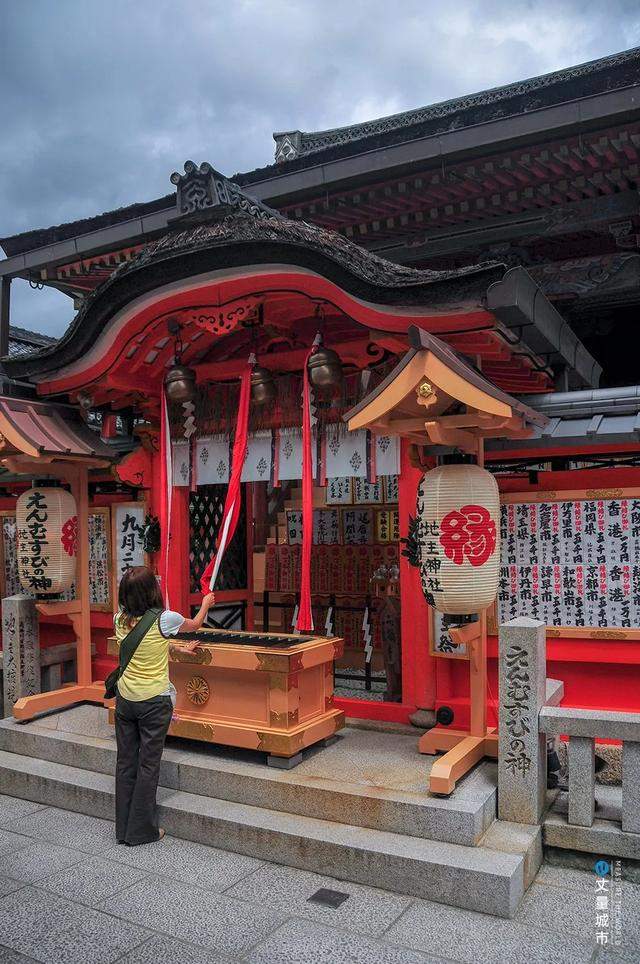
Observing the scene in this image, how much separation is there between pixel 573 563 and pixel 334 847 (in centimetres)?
313

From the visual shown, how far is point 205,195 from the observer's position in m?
6.76

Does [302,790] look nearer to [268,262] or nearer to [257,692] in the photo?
[257,692]

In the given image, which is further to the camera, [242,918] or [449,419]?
[449,419]

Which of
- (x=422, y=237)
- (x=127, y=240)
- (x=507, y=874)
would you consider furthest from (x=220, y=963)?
(x=127, y=240)

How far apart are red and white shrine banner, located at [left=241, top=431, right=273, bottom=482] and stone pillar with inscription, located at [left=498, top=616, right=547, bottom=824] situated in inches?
131

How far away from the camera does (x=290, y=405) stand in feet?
24.6

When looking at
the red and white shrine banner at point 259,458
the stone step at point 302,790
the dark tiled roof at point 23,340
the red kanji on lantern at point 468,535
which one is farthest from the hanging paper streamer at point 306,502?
the dark tiled roof at point 23,340

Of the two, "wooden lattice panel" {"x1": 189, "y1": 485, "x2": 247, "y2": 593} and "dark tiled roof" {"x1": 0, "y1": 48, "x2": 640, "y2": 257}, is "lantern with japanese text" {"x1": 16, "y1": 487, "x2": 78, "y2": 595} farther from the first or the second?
"dark tiled roof" {"x1": 0, "y1": 48, "x2": 640, "y2": 257}

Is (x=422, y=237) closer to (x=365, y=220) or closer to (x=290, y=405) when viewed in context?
(x=365, y=220)

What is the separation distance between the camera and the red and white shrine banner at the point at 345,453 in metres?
7.03

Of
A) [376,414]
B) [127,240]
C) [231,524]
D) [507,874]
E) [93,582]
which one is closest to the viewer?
[507,874]

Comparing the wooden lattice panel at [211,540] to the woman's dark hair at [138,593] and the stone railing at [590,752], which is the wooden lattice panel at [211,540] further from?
the stone railing at [590,752]

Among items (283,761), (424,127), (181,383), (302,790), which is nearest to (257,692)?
(283,761)

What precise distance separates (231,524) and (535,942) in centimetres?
427
